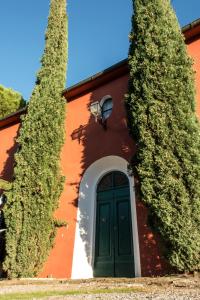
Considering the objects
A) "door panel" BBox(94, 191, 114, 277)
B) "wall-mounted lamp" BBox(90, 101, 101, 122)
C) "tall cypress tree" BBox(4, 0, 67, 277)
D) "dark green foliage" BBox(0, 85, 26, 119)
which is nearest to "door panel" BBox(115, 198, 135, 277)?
"door panel" BBox(94, 191, 114, 277)

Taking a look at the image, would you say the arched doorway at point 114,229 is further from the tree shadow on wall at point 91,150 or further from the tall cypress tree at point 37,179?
the tall cypress tree at point 37,179

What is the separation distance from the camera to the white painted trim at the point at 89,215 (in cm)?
891

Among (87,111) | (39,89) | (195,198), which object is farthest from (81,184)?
(195,198)

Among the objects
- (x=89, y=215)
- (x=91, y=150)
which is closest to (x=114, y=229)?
(x=89, y=215)

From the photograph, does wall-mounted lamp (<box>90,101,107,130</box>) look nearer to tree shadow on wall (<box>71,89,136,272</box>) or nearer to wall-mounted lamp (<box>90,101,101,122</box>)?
wall-mounted lamp (<box>90,101,101,122</box>)

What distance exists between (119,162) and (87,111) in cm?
266

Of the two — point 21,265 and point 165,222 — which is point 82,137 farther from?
point 165,222

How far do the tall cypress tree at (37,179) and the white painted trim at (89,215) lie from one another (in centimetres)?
87

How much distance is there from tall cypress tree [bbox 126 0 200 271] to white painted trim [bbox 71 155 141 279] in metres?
1.98

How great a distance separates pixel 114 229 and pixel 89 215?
1078mm

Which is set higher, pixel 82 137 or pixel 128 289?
pixel 82 137

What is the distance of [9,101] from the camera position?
76.4ft

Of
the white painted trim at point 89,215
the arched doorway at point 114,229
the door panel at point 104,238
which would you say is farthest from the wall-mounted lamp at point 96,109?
the door panel at point 104,238

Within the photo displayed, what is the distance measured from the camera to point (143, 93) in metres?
7.68
